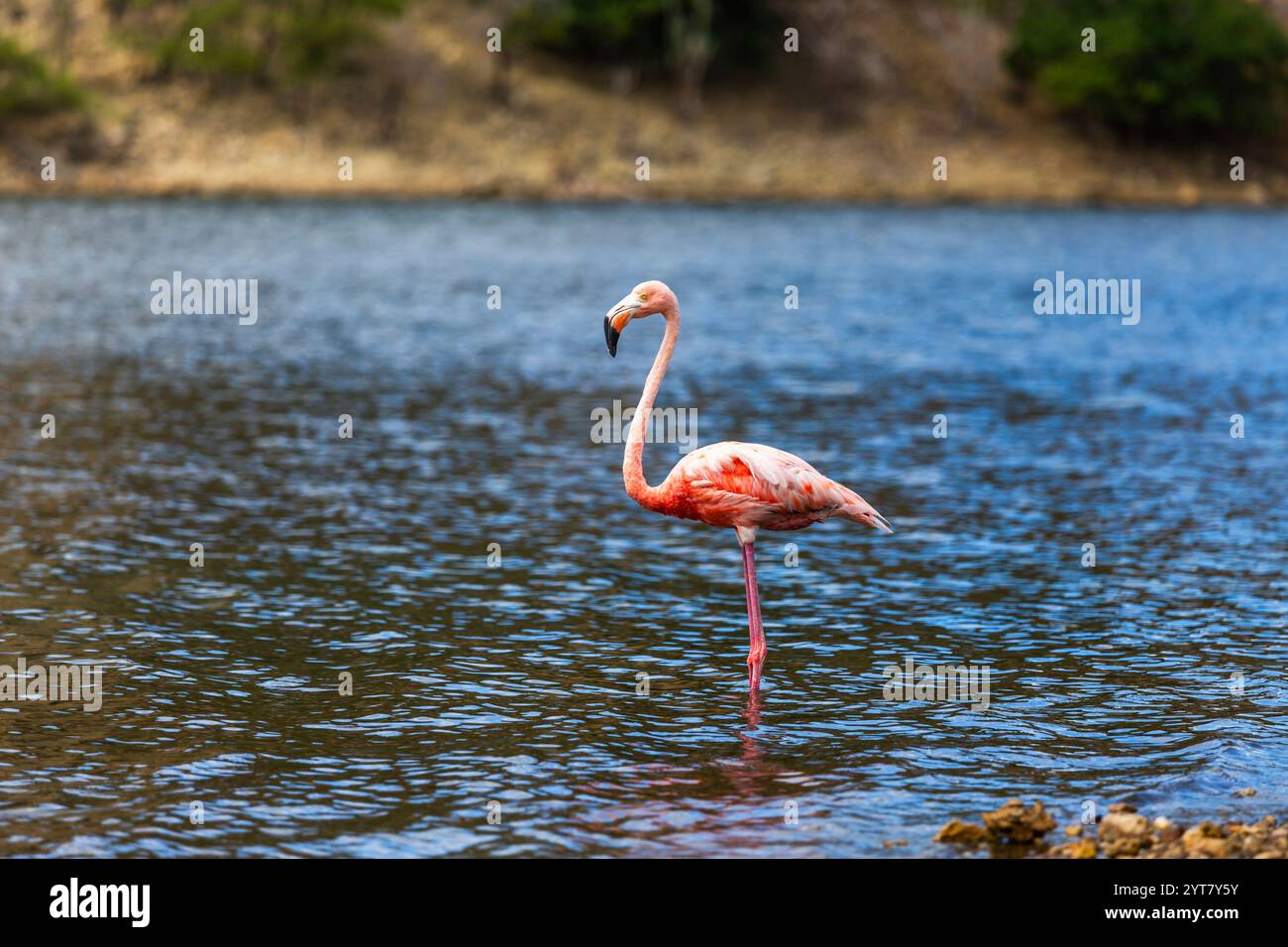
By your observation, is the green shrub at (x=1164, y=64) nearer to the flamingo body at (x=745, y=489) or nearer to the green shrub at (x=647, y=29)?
the green shrub at (x=647, y=29)

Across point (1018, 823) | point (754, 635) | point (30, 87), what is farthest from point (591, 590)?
point (30, 87)

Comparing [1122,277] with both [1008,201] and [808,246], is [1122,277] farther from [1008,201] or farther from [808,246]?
[1008,201]

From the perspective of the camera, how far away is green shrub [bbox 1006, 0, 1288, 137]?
95.5m

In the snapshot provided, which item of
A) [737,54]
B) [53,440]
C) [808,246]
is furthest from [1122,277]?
[737,54]

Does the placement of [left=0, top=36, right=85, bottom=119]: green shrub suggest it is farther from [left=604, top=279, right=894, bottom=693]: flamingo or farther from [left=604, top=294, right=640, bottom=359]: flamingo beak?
[left=604, top=294, right=640, bottom=359]: flamingo beak

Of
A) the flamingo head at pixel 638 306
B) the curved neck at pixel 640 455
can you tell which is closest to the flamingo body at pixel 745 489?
the curved neck at pixel 640 455

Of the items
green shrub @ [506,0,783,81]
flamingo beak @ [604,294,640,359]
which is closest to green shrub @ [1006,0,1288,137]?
green shrub @ [506,0,783,81]

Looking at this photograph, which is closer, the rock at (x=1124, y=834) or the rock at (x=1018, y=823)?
the rock at (x=1124, y=834)

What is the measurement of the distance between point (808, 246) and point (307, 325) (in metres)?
29.0

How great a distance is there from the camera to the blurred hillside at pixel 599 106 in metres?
84.0

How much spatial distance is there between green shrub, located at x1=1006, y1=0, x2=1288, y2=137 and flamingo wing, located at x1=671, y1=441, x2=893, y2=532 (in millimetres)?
87575

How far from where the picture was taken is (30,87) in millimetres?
82250

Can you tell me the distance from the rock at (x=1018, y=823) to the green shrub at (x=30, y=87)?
266 feet

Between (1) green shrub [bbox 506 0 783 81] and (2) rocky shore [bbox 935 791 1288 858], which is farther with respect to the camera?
(1) green shrub [bbox 506 0 783 81]
